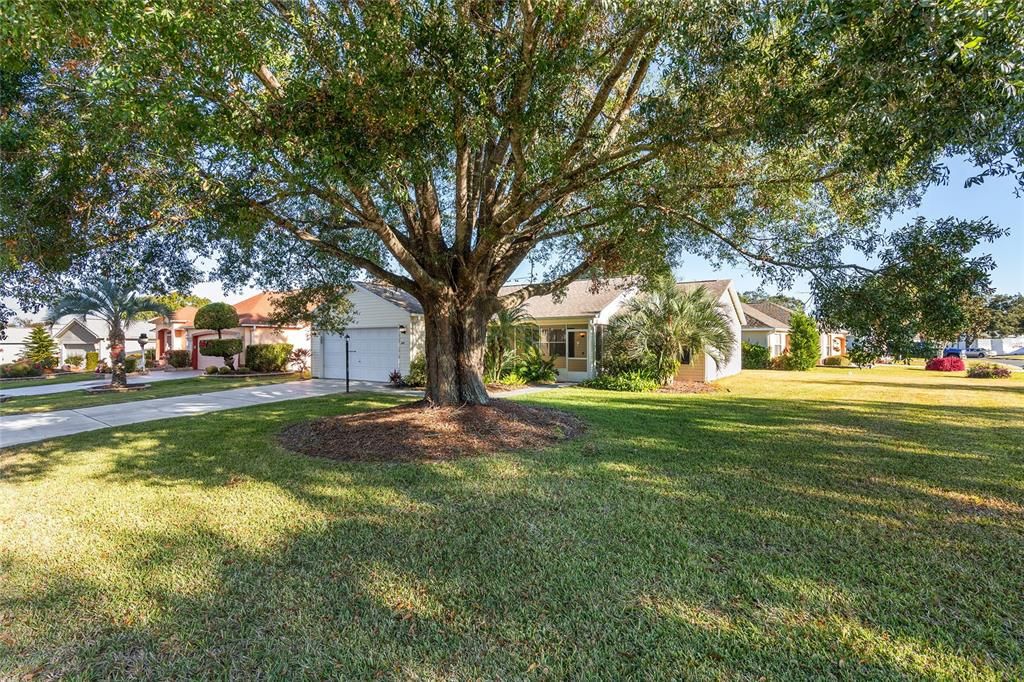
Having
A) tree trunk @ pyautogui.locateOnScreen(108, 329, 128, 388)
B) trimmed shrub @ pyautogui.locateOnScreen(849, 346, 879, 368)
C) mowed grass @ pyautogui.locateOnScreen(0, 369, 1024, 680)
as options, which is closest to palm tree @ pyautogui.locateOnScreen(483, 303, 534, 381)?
mowed grass @ pyautogui.locateOnScreen(0, 369, 1024, 680)

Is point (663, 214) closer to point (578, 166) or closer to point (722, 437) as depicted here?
point (578, 166)

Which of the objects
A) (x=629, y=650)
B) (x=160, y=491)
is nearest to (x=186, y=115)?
(x=160, y=491)

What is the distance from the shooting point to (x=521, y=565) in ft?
11.8

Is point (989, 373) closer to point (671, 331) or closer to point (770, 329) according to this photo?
point (770, 329)

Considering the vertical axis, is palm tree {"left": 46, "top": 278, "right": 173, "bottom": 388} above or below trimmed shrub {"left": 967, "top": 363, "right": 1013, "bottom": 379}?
above

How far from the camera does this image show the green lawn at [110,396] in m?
12.5

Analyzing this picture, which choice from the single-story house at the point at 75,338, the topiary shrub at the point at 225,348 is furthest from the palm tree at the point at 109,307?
the single-story house at the point at 75,338

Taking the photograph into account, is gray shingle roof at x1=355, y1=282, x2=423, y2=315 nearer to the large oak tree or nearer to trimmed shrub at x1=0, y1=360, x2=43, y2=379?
the large oak tree

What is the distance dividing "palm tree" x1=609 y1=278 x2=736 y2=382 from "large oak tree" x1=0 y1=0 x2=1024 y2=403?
Answer: 26.3ft

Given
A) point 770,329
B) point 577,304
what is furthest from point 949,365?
point 577,304

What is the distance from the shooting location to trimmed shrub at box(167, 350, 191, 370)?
2580 cm

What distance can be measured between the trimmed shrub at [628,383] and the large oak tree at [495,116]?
7.77 m

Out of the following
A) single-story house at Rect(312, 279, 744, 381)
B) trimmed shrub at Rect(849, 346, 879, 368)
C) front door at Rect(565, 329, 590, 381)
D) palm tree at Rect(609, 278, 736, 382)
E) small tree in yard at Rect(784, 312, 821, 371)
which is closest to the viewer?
trimmed shrub at Rect(849, 346, 879, 368)

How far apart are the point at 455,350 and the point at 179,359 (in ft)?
78.1
